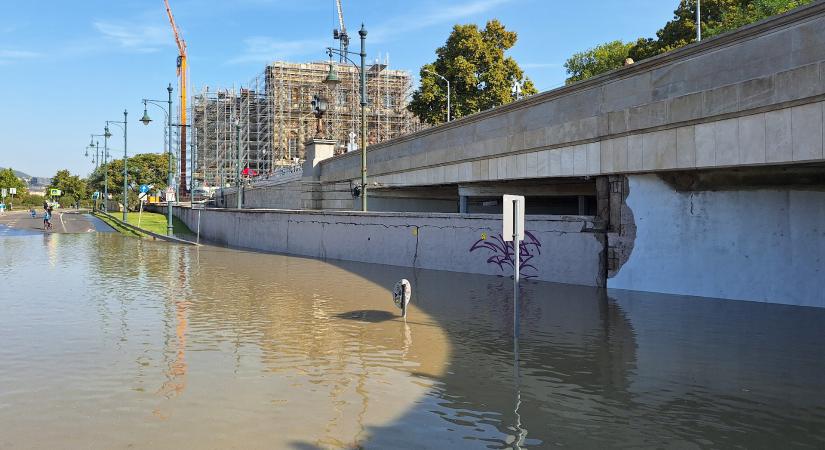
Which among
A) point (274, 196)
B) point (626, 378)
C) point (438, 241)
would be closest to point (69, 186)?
point (274, 196)

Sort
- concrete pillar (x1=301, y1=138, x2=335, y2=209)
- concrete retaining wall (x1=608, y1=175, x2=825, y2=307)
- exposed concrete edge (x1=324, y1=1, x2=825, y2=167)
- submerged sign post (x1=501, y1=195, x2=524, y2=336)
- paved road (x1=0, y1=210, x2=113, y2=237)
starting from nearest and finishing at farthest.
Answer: submerged sign post (x1=501, y1=195, x2=524, y2=336)
exposed concrete edge (x1=324, y1=1, x2=825, y2=167)
concrete retaining wall (x1=608, y1=175, x2=825, y2=307)
concrete pillar (x1=301, y1=138, x2=335, y2=209)
paved road (x1=0, y1=210, x2=113, y2=237)

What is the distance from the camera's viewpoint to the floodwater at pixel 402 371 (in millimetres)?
5676

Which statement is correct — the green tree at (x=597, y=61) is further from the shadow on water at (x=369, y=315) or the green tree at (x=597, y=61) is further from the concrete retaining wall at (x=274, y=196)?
the shadow on water at (x=369, y=315)

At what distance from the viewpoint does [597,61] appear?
66.0 m

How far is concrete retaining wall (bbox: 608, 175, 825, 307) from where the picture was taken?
41.1 feet

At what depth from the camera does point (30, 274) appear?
18.3 meters

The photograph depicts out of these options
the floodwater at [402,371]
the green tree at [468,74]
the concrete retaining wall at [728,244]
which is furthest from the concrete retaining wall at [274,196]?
the concrete retaining wall at [728,244]

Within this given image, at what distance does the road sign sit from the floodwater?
63.6 inches

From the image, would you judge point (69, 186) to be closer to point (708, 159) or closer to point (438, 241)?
point (438, 241)

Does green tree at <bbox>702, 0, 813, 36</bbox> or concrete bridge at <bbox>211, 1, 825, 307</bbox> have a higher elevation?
green tree at <bbox>702, 0, 813, 36</bbox>

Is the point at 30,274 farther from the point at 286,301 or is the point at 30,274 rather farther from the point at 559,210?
the point at 559,210

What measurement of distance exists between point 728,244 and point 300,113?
259 feet

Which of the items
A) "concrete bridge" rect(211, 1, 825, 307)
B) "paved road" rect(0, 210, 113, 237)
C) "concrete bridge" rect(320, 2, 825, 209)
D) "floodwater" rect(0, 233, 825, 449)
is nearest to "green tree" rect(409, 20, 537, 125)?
"paved road" rect(0, 210, 113, 237)

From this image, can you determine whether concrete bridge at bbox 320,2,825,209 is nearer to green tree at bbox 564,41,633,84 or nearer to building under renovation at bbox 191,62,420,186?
green tree at bbox 564,41,633,84
